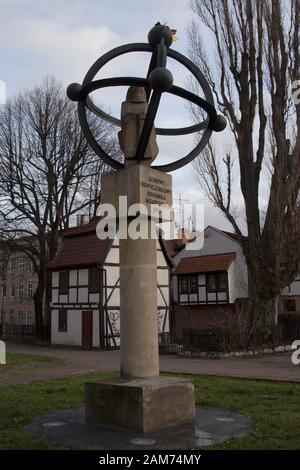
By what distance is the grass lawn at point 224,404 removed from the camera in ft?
21.0

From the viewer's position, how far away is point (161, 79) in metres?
6.82

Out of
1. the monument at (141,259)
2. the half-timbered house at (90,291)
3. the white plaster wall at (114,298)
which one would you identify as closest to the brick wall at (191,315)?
the half-timbered house at (90,291)

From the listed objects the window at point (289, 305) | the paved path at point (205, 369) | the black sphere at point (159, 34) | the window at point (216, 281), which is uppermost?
the black sphere at point (159, 34)

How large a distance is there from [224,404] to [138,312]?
2.84 meters

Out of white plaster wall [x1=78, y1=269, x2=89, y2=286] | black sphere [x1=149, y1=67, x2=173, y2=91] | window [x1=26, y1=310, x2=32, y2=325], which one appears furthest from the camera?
window [x1=26, y1=310, x2=32, y2=325]

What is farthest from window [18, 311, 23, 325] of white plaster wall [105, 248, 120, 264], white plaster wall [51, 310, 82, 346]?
white plaster wall [105, 248, 120, 264]

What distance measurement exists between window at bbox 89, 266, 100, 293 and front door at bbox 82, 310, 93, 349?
1283mm

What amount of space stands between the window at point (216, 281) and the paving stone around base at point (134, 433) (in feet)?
94.5

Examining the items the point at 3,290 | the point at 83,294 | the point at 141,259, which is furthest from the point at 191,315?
the point at 3,290

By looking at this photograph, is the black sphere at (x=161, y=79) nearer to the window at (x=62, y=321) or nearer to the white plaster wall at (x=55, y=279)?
the window at (x=62, y=321)

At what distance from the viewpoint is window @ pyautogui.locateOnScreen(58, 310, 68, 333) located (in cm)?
3234

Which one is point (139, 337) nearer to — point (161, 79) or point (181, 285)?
point (161, 79)

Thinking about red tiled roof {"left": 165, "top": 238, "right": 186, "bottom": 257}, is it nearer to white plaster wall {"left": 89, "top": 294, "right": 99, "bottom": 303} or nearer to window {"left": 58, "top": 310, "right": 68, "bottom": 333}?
window {"left": 58, "top": 310, "right": 68, "bottom": 333}
